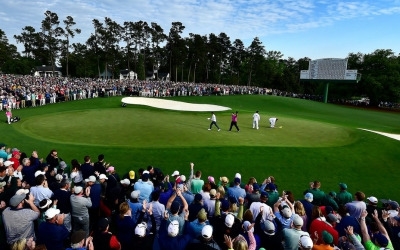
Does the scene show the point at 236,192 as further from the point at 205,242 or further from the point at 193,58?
the point at 193,58

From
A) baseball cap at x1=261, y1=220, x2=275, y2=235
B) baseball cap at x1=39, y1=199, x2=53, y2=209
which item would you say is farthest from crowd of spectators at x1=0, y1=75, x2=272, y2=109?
baseball cap at x1=261, y1=220, x2=275, y2=235

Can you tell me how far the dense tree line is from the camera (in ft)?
242

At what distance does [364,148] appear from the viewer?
18.9 meters

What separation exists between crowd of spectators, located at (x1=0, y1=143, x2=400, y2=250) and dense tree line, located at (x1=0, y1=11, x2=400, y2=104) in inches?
2911

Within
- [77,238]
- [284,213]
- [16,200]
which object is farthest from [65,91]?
[284,213]

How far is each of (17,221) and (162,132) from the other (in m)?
14.5

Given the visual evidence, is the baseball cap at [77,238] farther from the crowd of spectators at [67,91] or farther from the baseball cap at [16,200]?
the crowd of spectators at [67,91]

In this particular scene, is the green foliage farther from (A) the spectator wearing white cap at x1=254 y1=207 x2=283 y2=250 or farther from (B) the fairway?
(A) the spectator wearing white cap at x1=254 y1=207 x2=283 y2=250

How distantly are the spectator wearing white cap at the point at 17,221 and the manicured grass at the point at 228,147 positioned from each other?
732 centimetres

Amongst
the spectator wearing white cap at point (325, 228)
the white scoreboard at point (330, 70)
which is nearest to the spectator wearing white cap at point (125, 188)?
the spectator wearing white cap at point (325, 228)

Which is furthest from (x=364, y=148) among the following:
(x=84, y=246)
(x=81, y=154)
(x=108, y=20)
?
(x=108, y=20)

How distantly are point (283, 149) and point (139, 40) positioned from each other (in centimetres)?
8483

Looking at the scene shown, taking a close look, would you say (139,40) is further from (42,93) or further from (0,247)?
(0,247)

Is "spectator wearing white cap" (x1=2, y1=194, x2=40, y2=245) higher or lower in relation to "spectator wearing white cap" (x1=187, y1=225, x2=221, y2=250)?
lower
